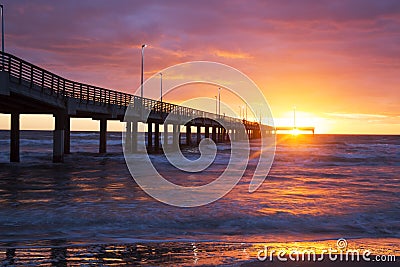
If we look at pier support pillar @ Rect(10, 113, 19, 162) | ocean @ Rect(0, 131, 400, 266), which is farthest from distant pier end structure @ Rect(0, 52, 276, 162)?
ocean @ Rect(0, 131, 400, 266)

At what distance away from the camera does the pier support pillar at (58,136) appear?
94.4 ft

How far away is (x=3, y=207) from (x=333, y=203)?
9923 mm

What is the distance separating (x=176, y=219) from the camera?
11.4 meters

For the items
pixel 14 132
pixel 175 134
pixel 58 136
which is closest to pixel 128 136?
pixel 175 134

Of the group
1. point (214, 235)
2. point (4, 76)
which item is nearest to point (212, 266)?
point (214, 235)

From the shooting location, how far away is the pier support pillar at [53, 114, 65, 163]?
94.4ft

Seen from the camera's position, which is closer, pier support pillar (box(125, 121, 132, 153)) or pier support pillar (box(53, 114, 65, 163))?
pier support pillar (box(53, 114, 65, 163))

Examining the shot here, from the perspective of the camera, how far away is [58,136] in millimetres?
28891

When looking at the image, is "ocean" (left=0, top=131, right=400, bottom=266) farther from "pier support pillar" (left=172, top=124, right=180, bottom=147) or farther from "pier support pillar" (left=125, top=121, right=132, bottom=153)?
"pier support pillar" (left=172, top=124, right=180, bottom=147)

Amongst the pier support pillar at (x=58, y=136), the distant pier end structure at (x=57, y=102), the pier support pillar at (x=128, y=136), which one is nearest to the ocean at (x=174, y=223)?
the distant pier end structure at (x=57, y=102)

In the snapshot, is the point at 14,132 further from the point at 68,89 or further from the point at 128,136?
the point at 128,136

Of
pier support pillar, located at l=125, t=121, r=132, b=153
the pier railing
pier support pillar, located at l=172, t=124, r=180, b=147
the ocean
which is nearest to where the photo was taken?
the ocean

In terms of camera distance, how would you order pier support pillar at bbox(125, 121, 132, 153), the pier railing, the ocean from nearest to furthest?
the ocean, the pier railing, pier support pillar at bbox(125, 121, 132, 153)

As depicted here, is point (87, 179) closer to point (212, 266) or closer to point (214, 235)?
point (214, 235)
